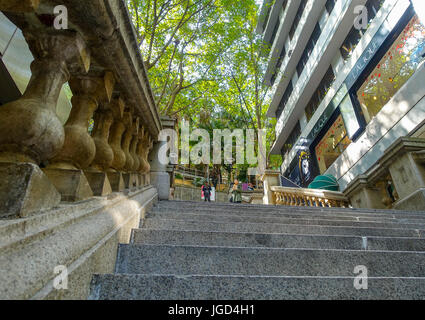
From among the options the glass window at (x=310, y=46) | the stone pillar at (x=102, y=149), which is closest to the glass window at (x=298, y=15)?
the glass window at (x=310, y=46)

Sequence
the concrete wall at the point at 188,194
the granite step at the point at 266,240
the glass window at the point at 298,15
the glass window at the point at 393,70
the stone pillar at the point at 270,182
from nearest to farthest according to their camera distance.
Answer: the granite step at the point at 266,240
the glass window at the point at 393,70
the stone pillar at the point at 270,182
the glass window at the point at 298,15
the concrete wall at the point at 188,194

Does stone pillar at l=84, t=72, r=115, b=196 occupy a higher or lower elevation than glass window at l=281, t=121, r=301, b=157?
lower

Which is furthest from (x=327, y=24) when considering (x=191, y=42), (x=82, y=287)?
(x=82, y=287)

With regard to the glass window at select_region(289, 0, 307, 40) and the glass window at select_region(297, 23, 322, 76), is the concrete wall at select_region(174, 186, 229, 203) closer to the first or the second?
the glass window at select_region(297, 23, 322, 76)

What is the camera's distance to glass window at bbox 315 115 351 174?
39.9 ft

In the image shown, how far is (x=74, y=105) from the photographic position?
1.84 meters

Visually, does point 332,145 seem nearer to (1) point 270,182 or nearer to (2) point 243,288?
(1) point 270,182

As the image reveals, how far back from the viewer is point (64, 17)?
1.43 meters

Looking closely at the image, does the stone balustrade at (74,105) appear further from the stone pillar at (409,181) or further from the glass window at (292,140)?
the glass window at (292,140)

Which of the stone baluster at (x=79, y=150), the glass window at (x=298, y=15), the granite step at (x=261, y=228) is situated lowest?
the granite step at (x=261, y=228)

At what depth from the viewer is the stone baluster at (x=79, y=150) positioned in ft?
4.86

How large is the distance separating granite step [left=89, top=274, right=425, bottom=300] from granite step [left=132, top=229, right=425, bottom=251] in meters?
0.89

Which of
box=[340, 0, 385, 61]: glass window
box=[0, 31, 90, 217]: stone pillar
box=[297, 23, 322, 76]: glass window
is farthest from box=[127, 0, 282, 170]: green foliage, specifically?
box=[0, 31, 90, 217]: stone pillar

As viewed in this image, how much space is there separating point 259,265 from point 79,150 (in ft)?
4.91
